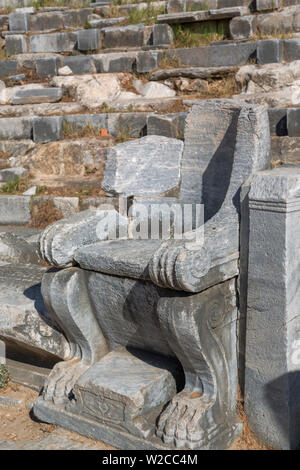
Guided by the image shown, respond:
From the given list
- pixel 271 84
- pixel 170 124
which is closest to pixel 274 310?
pixel 170 124

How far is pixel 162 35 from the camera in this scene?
8.88 meters

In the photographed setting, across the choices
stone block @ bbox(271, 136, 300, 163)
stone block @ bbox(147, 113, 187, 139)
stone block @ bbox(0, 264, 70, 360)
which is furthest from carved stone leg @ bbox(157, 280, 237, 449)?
stone block @ bbox(147, 113, 187, 139)

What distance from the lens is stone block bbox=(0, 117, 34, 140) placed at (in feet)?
25.2

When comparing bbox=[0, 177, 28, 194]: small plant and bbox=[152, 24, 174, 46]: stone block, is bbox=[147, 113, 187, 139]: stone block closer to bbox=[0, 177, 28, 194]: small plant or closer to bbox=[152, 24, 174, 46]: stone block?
bbox=[0, 177, 28, 194]: small plant

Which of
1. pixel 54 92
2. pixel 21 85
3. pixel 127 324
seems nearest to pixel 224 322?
pixel 127 324

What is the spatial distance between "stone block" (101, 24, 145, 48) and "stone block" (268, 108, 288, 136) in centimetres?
396

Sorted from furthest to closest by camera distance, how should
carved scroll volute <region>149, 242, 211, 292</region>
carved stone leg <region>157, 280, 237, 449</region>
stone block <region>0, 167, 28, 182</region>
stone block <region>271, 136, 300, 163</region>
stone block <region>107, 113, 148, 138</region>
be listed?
1. stone block <region>107, 113, 148, 138</region>
2. stone block <region>0, 167, 28, 182</region>
3. stone block <region>271, 136, 300, 163</region>
4. carved stone leg <region>157, 280, 237, 449</region>
5. carved scroll volute <region>149, 242, 211, 292</region>

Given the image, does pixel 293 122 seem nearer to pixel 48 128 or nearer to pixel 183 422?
pixel 48 128

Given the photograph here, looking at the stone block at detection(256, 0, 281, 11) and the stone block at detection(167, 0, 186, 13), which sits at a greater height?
the stone block at detection(167, 0, 186, 13)

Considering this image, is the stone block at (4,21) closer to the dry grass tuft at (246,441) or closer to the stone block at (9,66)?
the stone block at (9,66)

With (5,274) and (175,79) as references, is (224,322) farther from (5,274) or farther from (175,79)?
(175,79)

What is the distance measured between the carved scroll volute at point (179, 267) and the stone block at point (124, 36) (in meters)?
7.36

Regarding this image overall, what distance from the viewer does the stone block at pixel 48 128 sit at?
7.42m
